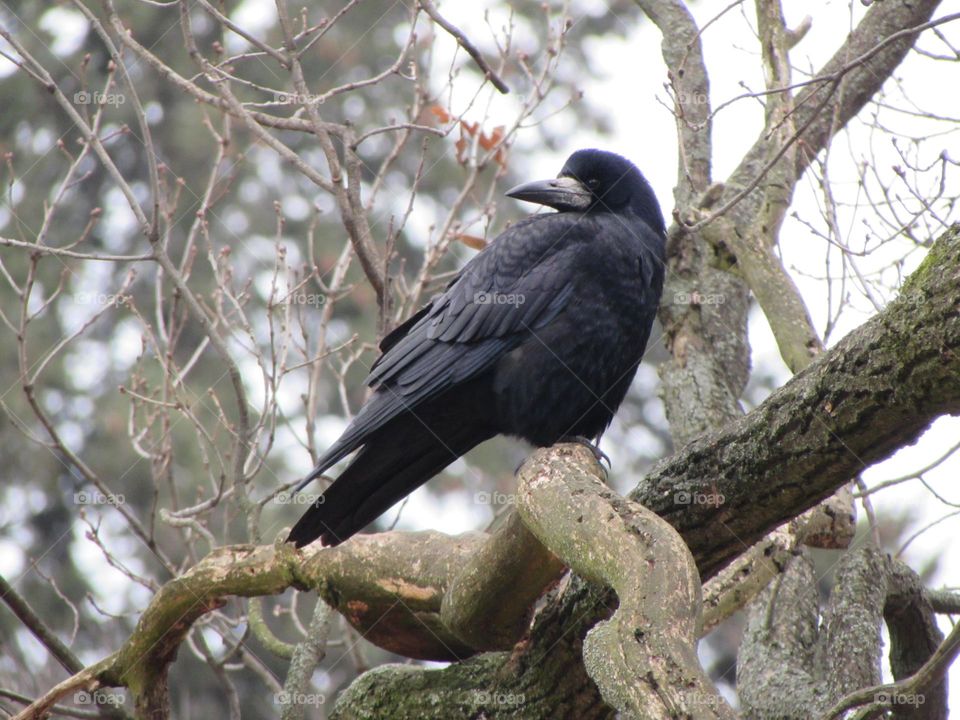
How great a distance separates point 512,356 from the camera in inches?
185

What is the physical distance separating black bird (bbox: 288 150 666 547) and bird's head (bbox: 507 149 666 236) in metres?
0.11

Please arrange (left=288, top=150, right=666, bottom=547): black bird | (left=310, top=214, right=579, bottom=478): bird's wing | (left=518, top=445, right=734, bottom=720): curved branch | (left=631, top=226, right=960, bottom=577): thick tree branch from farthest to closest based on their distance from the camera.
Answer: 1. (left=310, top=214, right=579, bottom=478): bird's wing
2. (left=288, top=150, right=666, bottom=547): black bird
3. (left=631, top=226, right=960, bottom=577): thick tree branch
4. (left=518, top=445, right=734, bottom=720): curved branch

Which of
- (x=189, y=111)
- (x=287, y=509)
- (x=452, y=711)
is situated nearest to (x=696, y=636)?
(x=452, y=711)

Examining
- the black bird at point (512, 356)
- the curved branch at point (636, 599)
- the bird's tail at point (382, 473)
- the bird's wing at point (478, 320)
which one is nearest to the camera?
the curved branch at point (636, 599)

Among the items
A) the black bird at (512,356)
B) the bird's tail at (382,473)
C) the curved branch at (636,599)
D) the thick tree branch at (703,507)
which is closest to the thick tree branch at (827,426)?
the thick tree branch at (703,507)

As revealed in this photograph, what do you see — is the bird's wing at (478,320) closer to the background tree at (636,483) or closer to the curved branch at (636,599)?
the background tree at (636,483)

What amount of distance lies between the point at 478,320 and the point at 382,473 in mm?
845

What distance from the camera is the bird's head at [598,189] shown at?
17.0 feet

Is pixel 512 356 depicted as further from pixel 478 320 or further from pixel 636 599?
pixel 636 599

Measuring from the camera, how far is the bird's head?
520 cm

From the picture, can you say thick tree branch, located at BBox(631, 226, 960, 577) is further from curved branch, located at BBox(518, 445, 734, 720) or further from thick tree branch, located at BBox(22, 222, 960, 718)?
curved branch, located at BBox(518, 445, 734, 720)

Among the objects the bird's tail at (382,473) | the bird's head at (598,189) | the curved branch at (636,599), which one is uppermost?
the bird's head at (598,189)

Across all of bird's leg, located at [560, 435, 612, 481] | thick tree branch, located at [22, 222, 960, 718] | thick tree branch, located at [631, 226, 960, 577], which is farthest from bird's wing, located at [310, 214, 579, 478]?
thick tree branch, located at [631, 226, 960, 577]

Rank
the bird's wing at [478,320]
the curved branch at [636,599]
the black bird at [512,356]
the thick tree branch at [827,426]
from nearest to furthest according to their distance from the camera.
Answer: the curved branch at [636,599], the thick tree branch at [827,426], the black bird at [512,356], the bird's wing at [478,320]
